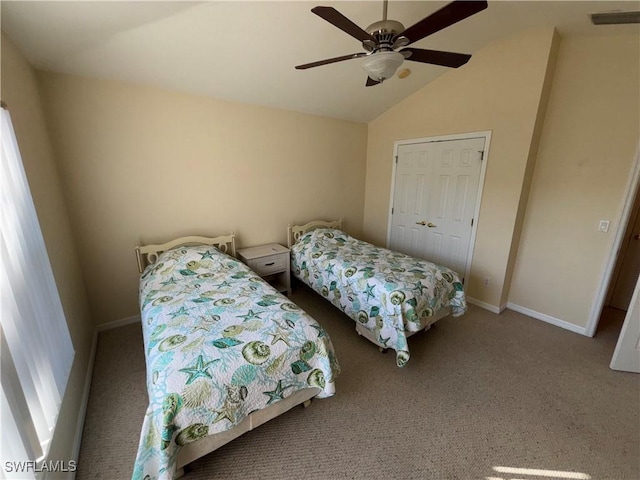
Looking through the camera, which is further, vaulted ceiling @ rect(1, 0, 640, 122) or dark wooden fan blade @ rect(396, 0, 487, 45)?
vaulted ceiling @ rect(1, 0, 640, 122)

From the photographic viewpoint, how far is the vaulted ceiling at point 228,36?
1720 millimetres

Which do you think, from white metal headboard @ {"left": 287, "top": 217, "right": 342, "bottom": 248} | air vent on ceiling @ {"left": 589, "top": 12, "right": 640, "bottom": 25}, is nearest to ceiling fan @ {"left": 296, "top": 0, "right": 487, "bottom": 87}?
air vent on ceiling @ {"left": 589, "top": 12, "right": 640, "bottom": 25}

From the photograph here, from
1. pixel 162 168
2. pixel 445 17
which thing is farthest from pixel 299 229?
pixel 445 17

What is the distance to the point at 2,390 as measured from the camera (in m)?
1.01

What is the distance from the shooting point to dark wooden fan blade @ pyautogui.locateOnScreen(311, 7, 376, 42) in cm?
130

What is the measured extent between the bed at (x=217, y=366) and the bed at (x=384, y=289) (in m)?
0.71

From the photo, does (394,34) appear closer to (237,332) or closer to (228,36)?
(228,36)

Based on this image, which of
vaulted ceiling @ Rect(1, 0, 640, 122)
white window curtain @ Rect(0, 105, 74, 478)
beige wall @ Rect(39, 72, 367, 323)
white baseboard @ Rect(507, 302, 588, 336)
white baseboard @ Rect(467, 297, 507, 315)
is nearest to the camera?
white window curtain @ Rect(0, 105, 74, 478)

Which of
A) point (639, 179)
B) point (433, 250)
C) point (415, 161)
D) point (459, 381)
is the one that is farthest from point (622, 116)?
point (459, 381)

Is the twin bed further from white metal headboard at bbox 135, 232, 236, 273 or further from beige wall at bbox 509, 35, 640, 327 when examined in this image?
beige wall at bbox 509, 35, 640, 327

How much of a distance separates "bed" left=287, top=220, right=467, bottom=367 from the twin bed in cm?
1

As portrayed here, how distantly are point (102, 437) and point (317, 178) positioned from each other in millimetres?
3292

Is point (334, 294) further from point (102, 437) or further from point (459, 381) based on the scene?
point (102, 437)

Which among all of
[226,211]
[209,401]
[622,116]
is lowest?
[209,401]
